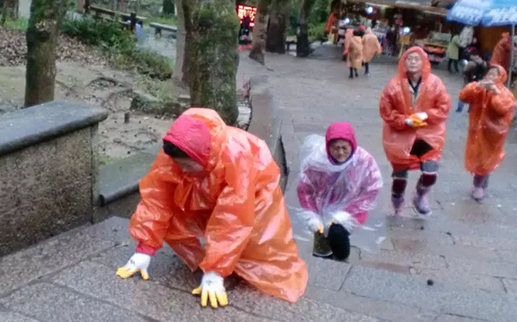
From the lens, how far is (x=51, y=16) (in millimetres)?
6754

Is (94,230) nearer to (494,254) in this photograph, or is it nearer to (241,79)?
(494,254)

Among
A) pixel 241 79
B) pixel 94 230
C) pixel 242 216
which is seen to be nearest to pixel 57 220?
pixel 94 230

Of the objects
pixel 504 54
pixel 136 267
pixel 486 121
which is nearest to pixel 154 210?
pixel 136 267

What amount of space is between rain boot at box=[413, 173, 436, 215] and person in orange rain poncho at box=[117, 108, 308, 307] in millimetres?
3071

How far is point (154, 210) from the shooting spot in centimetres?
325

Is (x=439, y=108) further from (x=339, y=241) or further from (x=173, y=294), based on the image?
(x=173, y=294)

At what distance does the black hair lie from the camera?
2.93m

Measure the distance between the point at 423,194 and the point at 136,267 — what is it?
3719 millimetres

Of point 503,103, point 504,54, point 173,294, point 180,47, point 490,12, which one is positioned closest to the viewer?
point 173,294

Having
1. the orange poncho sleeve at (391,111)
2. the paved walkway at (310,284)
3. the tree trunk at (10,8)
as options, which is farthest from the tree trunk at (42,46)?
the tree trunk at (10,8)

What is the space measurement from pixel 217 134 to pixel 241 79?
11408 mm

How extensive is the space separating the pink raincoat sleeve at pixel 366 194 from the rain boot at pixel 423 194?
6.76ft

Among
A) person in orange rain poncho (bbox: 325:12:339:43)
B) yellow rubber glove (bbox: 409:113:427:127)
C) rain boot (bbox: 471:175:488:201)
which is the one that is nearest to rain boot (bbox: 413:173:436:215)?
yellow rubber glove (bbox: 409:113:427:127)

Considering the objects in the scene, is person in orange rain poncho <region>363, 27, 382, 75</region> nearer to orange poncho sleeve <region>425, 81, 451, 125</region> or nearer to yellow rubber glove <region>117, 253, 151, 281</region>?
orange poncho sleeve <region>425, 81, 451, 125</region>
